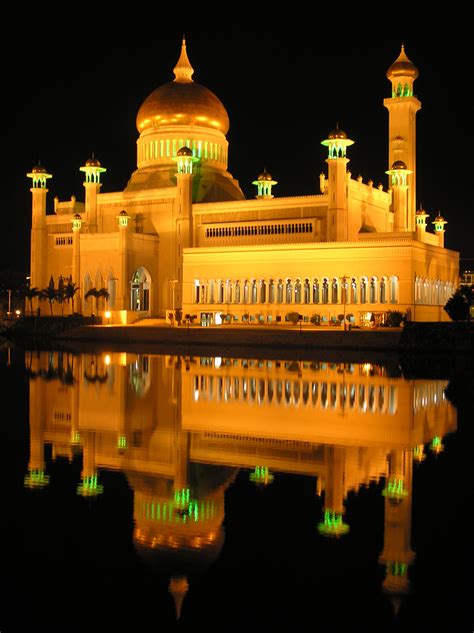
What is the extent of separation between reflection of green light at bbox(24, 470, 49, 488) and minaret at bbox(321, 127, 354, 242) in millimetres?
35087

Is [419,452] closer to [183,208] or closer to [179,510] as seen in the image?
[179,510]

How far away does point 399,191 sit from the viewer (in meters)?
45.4

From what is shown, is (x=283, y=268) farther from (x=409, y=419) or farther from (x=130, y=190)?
(x=409, y=419)

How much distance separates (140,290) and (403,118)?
18103 millimetres

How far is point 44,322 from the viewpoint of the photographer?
51375 millimetres

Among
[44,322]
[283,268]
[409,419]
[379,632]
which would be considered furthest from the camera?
[44,322]

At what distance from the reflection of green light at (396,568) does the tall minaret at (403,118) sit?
133 ft

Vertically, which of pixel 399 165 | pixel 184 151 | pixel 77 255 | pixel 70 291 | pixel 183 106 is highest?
pixel 183 106

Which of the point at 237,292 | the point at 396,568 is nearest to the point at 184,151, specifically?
the point at 237,292

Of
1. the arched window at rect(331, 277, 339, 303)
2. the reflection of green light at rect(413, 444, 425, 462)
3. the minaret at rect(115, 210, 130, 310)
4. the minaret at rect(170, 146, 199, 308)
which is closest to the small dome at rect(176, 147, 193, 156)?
the minaret at rect(170, 146, 199, 308)

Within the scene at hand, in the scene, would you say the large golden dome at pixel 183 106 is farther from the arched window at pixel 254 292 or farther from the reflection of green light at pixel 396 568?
the reflection of green light at pixel 396 568

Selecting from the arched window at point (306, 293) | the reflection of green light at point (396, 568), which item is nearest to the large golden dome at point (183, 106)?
the arched window at point (306, 293)

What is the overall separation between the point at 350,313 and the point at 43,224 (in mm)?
23268

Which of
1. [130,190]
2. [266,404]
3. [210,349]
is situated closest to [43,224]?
[130,190]
